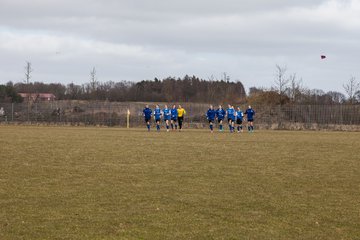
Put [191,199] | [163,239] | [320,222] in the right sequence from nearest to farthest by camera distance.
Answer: [163,239] < [320,222] < [191,199]

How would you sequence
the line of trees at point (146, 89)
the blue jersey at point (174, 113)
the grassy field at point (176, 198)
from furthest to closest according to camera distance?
the line of trees at point (146, 89)
the blue jersey at point (174, 113)
the grassy field at point (176, 198)

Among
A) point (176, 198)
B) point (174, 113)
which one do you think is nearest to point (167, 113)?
point (174, 113)

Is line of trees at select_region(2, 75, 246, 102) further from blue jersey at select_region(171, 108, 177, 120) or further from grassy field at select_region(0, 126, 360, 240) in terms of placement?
grassy field at select_region(0, 126, 360, 240)

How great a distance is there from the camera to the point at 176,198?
9.95 meters

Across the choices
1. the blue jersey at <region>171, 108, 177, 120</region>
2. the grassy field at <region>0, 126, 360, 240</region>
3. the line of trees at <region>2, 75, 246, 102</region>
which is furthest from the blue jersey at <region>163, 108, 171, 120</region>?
the line of trees at <region>2, 75, 246, 102</region>

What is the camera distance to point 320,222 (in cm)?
816

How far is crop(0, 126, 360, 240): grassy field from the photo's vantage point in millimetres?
7570

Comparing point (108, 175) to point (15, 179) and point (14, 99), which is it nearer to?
point (15, 179)

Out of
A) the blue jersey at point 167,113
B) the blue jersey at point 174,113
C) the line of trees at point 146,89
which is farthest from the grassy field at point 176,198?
the line of trees at point 146,89

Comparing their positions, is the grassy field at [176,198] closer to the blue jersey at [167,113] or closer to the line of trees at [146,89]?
the blue jersey at [167,113]

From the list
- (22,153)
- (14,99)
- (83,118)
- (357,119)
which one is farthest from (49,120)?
(22,153)

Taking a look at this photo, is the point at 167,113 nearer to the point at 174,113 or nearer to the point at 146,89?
the point at 174,113

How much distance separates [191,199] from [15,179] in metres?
4.36

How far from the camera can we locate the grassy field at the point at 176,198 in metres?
7.57
